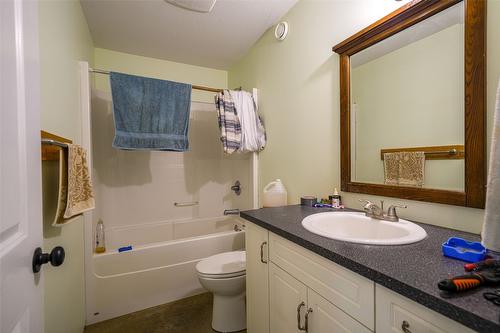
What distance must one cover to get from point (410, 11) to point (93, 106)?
2622 millimetres

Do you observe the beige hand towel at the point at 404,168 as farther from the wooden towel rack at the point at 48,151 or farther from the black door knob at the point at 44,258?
the wooden towel rack at the point at 48,151

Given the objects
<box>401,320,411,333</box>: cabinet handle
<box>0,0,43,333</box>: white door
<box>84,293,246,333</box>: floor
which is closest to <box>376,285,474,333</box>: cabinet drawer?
<box>401,320,411,333</box>: cabinet handle

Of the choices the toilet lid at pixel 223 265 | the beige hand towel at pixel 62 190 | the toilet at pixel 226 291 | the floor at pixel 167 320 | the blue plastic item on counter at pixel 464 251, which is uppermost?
the beige hand towel at pixel 62 190

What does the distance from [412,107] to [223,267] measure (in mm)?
1493

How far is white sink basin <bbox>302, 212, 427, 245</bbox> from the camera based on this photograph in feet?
2.75

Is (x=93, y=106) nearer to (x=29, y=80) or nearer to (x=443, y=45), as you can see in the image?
(x=29, y=80)

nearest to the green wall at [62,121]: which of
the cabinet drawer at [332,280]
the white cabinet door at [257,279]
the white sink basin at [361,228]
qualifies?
the white cabinet door at [257,279]

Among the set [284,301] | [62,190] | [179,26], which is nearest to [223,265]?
[284,301]

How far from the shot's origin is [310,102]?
1619mm

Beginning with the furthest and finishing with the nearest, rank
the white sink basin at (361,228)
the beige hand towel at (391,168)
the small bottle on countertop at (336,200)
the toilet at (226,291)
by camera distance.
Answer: the toilet at (226,291)
the small bottle on countertop at (336,200)
the beige hand towel at (391,168)
the white sink basin at (361,228)

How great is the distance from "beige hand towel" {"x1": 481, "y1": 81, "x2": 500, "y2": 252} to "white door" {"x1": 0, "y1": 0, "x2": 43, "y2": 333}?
3.20ft

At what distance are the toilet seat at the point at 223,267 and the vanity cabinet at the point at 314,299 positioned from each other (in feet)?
0.73

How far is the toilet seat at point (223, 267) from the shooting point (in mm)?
1491

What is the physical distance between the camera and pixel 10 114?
51 cm
